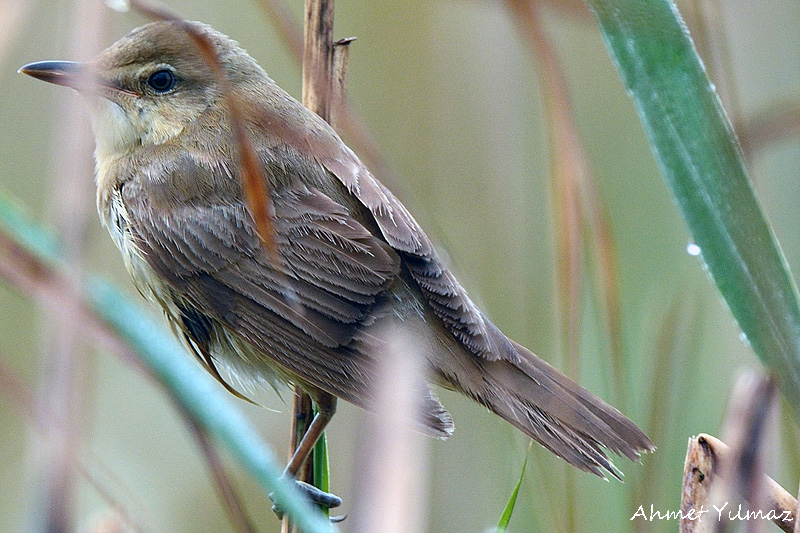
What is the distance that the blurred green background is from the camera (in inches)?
82.4

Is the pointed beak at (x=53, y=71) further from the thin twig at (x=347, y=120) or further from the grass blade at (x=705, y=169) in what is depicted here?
the grass blade at (x=705, y=169)

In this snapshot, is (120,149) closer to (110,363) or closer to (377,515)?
(110,363)

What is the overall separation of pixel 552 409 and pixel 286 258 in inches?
28.0

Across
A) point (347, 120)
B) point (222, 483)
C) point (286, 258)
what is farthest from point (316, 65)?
point (222, 483)

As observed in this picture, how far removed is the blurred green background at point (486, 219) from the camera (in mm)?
2092

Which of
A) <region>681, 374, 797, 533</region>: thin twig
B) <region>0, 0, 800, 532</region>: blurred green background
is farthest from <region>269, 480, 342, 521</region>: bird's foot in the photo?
<region>681, 374, 797, 533</region>: thin twig

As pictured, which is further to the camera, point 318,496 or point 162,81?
point 162,81

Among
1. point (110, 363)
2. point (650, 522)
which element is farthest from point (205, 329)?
point (650, 522)

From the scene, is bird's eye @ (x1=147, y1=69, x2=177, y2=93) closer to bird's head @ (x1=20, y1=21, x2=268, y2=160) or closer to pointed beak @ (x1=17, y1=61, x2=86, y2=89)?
bird's head @ (x1=20, y1=21, x2=268, y2=160)

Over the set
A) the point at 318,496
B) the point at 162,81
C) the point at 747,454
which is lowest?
the point at 318,496

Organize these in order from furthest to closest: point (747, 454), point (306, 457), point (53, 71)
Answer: point (53, 71), point (306, 457), point (747, 454)

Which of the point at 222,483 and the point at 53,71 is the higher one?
the point at 53,71

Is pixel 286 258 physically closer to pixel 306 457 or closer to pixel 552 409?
pixel 306 457

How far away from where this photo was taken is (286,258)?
2.04 m
